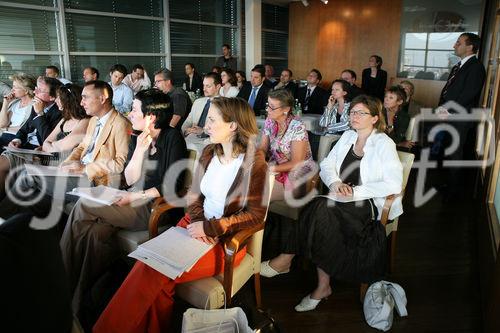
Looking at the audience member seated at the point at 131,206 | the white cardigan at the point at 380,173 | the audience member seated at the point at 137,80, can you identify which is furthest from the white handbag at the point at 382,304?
the audience member seated at the point at 137,80

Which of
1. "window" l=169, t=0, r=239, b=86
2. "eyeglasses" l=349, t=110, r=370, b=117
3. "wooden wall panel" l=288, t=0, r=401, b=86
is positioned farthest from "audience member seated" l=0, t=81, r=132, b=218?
"wooden wall panel" l=288, t=0, r=401, b=86

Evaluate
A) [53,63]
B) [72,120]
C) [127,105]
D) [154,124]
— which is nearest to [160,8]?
[53,63]

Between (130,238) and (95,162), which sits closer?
(130,238)

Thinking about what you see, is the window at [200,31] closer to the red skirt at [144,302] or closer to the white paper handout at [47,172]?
the white paper handout at [47,172]

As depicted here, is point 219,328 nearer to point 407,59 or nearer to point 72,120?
point 72,120

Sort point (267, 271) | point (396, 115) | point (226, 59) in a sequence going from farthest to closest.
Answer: point (226, 59)
point (396, 115)
point (267, 271)

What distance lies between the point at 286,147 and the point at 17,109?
335 centimetres

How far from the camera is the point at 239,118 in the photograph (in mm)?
1991

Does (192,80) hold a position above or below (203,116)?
above

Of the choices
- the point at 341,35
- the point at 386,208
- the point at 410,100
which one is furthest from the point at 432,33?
the point at 386,208

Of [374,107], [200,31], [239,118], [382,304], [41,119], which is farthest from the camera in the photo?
[200,31]

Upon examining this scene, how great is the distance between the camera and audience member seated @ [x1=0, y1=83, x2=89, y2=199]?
307 centimetres

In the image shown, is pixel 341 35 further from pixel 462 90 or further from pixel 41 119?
pixel 41 119

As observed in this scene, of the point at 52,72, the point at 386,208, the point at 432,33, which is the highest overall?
the point at 432,33
